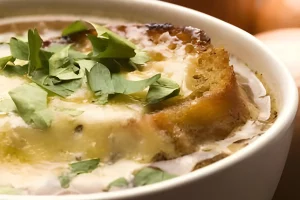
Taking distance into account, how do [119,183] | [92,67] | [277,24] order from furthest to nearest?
[277,24], [92,67], [119,183]

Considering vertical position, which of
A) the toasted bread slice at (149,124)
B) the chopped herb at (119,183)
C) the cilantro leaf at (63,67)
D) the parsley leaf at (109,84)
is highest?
the parsley leaf at (109,84)

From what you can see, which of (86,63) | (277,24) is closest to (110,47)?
(86,63)

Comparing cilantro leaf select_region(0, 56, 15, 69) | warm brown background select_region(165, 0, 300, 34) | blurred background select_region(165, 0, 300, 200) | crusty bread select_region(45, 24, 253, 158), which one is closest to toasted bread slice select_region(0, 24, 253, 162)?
crusty bread select_region(45, 24, 253, 158)

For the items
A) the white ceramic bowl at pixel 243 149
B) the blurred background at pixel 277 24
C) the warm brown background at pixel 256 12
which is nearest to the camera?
the white ceramic bowl at pixel 243 149

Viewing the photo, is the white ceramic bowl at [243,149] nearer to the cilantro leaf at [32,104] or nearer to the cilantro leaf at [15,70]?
the cilantro leaf at [32,104]

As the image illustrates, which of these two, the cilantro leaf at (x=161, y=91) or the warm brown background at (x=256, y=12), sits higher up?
the cilantro leaf at (x=161, y=91)

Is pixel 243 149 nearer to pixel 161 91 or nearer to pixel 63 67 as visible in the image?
pixel 161 91

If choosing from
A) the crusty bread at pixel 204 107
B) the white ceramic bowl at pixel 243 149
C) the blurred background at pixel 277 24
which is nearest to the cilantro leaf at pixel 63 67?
the crusty bread at pixel 204 107
